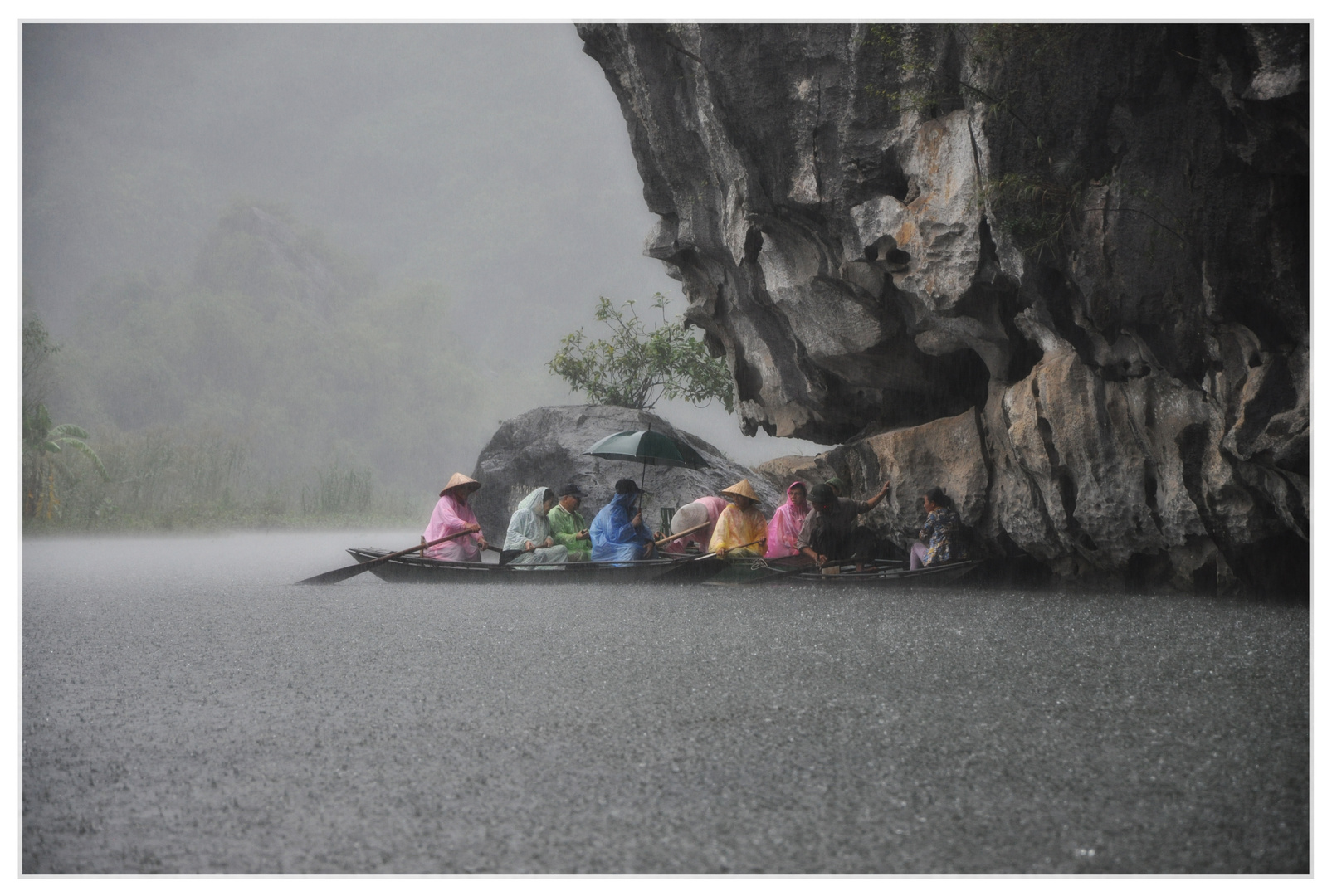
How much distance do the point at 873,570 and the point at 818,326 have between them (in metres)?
2.38

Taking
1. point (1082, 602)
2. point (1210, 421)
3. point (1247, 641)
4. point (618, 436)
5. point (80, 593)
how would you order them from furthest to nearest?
point (618, 436)
point (80, 593)
point (1082, 602)
point (1210, 421)
point (1247, 641)

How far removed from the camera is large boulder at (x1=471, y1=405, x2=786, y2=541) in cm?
1132

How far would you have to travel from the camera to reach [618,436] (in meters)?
9.26

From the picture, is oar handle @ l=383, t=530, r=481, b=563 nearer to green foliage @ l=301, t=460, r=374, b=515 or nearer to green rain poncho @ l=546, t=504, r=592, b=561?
green rain poncho @ l=546, t=504, r=592, b=561

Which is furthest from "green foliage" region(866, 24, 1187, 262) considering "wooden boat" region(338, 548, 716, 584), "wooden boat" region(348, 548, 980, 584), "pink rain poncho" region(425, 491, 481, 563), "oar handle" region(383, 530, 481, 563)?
"pink rain poncho" region(425, 491, 481, 563)

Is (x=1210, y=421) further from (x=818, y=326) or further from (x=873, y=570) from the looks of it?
(x=818, y=326)

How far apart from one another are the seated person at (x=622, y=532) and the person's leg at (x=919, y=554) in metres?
2.43

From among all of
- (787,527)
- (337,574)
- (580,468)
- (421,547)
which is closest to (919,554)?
(787,527)

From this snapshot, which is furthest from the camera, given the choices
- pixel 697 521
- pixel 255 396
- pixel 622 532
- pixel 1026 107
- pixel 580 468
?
pixel 255 396

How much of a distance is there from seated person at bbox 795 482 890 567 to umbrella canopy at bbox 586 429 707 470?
1687 millimetres

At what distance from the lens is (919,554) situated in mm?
7719

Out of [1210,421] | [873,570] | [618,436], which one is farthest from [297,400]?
[1210,421]

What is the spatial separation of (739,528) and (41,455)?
573cm

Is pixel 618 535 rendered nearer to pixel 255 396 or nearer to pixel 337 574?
pixel 337 574
